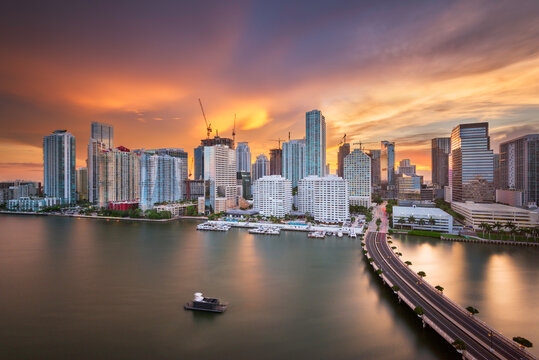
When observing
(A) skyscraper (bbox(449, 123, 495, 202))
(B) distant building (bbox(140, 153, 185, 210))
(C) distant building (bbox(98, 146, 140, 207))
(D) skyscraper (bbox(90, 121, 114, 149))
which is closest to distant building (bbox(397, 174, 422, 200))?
(A) skyscraper (bbox(449, 123, 495, 202))

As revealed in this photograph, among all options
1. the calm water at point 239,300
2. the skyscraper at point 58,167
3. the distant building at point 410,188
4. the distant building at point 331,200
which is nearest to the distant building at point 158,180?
the calm water at point 239,300

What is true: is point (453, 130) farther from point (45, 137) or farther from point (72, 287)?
point (45, 137)

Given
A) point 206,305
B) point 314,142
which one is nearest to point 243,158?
point 314,142

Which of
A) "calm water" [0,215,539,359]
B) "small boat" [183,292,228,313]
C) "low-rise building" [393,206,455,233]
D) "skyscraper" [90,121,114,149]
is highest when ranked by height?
"skyscraper" [90,121,114,149]

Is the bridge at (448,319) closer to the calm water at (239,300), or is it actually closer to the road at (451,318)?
the road at (451,318)

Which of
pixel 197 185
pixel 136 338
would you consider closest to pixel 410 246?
pixel 136 338

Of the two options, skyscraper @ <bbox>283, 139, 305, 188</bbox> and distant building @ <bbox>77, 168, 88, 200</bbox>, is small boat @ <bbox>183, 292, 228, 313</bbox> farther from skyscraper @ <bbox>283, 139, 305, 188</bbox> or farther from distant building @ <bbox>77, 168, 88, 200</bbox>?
distant building @ <bbox>77, 168, 88, 200</bbox>

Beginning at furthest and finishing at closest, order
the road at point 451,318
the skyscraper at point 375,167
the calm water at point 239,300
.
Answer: the skyscraper at point 375,167
the calm water at point 239,300
the road at point 451,318
